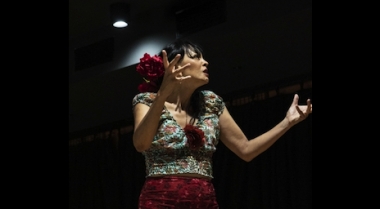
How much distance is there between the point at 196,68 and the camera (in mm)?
2896

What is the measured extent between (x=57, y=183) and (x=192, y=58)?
107cm

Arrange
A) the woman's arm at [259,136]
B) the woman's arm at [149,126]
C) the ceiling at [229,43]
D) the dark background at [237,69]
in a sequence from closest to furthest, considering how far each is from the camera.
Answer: the woman's arm at [149,126], the woman's arm at [259,136], the ceiling at [229,43], the dark background at [237,69]

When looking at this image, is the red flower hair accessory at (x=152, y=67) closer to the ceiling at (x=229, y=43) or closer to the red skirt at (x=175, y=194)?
the red skirt at (x=175, y=194)

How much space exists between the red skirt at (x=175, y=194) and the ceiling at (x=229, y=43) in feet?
5.30

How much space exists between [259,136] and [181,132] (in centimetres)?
31

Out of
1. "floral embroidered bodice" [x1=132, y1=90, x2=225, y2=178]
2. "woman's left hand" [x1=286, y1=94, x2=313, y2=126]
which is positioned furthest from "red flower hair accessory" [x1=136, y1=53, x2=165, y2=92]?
"woman's left hand" [x1=286, y1=94, x2=313, y2=126]

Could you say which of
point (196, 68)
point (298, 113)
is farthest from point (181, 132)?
point (298, 113)

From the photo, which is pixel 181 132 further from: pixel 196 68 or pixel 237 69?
pixel 237 69

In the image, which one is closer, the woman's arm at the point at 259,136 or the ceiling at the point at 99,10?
the woman's arm at the point at 259,136

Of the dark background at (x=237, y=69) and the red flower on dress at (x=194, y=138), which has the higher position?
the dark background at (x=237, y=69)

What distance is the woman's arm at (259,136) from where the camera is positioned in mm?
2840

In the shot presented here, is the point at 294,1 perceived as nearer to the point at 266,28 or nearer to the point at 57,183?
the point at 266,28

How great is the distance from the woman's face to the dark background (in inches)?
49.5

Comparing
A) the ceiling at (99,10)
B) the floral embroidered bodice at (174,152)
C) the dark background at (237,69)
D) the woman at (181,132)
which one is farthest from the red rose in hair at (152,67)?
the ceiling at (99,10)
